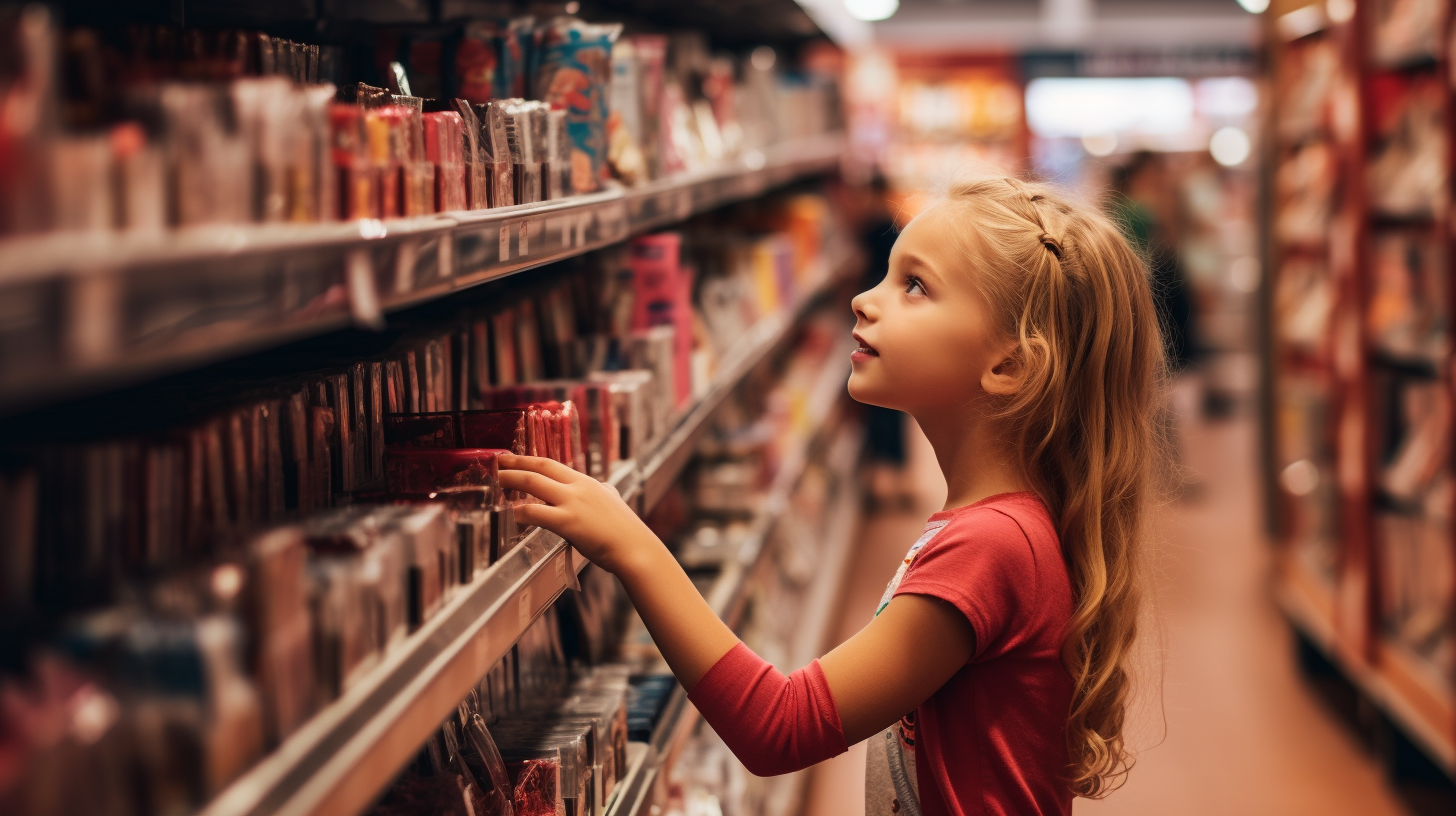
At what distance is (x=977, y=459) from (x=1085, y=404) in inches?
5.6

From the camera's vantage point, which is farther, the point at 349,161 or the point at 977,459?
the point at 977,459

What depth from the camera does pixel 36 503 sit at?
2.85ft

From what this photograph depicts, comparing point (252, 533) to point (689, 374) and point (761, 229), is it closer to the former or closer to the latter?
point (689, 374)

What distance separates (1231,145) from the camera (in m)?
12.9

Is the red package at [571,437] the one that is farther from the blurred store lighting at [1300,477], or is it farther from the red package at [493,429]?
the blurred store lighting at [1300,477]

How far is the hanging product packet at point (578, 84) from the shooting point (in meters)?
1.89

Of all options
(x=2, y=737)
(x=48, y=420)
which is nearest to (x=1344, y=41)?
(x=48, y=420)

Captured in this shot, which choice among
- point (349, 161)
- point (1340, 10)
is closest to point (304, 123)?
point (349, 161)

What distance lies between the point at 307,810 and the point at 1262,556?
5.96 metres


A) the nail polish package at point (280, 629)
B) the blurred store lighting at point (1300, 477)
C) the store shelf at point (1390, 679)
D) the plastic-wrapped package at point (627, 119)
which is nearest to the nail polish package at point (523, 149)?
the plastic-wrapped package at point (627, 119)

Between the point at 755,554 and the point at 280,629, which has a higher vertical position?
the point at 280,629

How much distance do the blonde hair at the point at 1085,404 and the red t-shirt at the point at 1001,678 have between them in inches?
1.4

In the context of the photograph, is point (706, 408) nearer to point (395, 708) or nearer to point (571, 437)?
point (571, 437)

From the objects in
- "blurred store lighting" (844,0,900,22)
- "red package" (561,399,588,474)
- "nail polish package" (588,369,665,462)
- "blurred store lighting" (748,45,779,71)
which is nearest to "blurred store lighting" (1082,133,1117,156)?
"blurred store lighting" (844,0,900,22)
